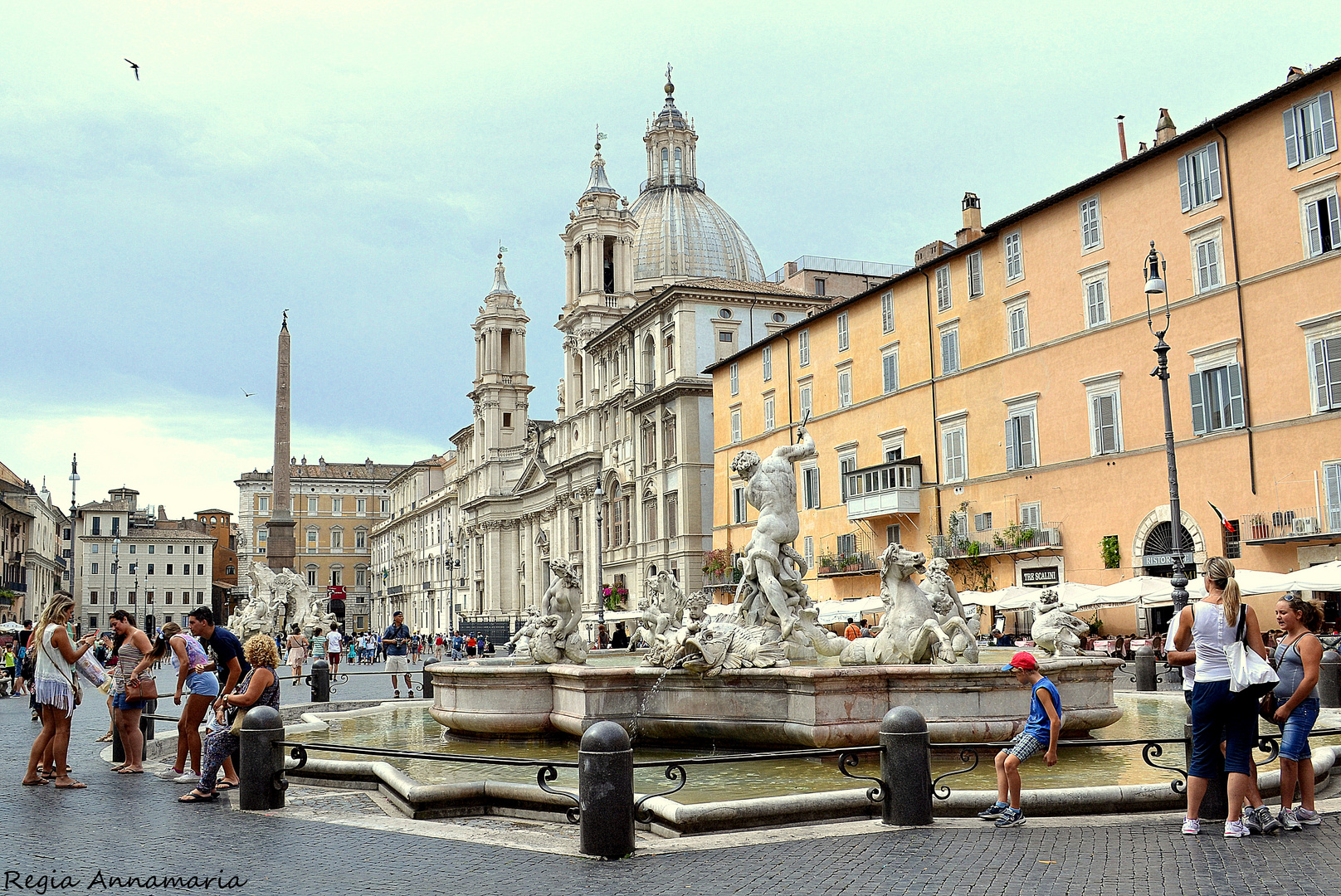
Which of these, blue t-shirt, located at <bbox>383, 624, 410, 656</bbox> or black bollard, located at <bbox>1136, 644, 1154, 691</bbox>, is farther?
blue t-shirt, located at <bbox>383, 624, 410, 656</bbox>

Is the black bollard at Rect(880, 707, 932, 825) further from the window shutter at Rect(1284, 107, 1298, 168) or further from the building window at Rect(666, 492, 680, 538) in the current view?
the building window at Rect(666, 492, 680, 538)

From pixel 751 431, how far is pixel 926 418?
1179 centimetres

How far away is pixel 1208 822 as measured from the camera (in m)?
7.39

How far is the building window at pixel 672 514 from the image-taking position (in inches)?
2227

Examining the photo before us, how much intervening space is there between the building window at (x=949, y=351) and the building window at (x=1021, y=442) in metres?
3.34

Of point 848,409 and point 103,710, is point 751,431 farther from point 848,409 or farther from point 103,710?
point 103,710

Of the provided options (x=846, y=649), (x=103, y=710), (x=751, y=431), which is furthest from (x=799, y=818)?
(x=751, y=431)

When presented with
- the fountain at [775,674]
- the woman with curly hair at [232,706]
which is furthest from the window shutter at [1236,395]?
the woman with curly hair at [232,706]

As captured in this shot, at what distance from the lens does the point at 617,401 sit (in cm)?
6425

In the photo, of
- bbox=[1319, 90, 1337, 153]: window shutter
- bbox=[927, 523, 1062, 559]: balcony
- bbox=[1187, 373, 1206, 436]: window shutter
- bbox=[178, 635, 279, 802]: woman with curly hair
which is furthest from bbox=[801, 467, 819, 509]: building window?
bbox=[178, 635, 279, 802]: woman with curly hair

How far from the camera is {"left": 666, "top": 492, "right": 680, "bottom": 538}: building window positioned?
56.6 m

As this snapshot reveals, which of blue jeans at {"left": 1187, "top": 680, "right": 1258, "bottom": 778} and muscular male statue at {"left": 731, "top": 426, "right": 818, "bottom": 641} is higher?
muscular male statue at {"left": 731, "top": 426, "right": 818, "bottom": 641}

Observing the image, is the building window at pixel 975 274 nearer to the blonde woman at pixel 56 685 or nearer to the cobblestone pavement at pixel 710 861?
the cobblestone pavement at pixel 710 861

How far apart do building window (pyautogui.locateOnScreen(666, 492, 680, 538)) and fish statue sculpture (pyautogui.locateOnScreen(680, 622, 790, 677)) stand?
1773 inches
